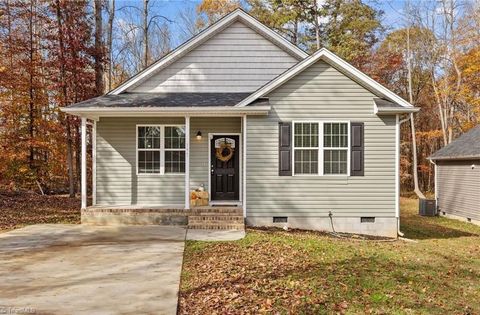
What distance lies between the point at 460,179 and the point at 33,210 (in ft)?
56.6

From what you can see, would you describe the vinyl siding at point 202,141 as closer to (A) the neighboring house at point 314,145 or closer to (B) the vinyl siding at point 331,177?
(A) the neighboring house at point 314,145

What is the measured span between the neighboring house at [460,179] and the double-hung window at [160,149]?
11538 mm

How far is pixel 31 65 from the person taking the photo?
1803 centimetres

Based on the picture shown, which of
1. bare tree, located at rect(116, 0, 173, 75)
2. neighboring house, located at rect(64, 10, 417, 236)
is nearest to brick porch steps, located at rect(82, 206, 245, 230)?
neighboring house, located at rect(64, 10, 417, 236)

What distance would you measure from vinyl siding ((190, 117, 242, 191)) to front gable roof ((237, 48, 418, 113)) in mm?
1867

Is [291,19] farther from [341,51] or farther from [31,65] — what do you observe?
[31,65]

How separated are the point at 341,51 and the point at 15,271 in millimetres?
24948

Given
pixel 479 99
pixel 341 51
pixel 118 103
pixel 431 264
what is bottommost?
pixel 431 264

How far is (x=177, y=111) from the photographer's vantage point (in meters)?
11.4

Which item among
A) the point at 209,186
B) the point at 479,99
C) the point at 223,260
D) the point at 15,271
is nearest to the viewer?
the point at 15,271

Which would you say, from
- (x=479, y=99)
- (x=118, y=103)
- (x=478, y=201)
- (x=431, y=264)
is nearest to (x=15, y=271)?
(x=118, y=103)

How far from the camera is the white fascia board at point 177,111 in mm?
11079

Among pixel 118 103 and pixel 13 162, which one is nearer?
pixel 118 103

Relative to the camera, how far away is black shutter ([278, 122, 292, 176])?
445 inches
